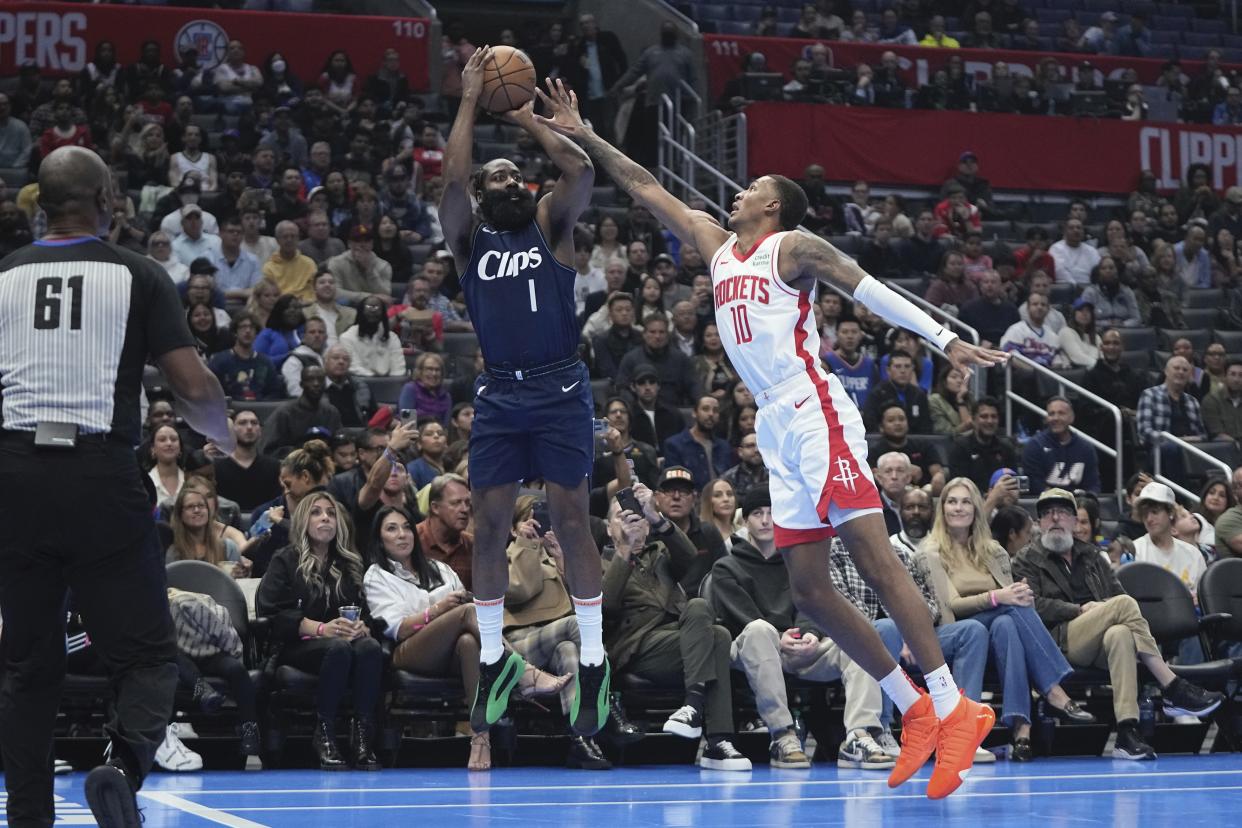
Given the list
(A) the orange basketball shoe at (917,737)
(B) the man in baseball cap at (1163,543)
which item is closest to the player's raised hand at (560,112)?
(A) the orange basketball shoe at (917,737)

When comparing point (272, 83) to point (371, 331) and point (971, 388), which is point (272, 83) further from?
A: point (971, 388)

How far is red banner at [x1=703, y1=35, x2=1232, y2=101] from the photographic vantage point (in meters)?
20.7

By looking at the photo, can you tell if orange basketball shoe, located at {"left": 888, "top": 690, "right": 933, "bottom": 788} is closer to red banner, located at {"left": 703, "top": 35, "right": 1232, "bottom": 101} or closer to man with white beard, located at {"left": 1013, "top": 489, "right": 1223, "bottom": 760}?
man with white beard, located at {"left": 1013, "top": 489, "right": 1223, "bottom": 760}

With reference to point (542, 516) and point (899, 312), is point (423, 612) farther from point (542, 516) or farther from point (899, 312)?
point (899, 312)

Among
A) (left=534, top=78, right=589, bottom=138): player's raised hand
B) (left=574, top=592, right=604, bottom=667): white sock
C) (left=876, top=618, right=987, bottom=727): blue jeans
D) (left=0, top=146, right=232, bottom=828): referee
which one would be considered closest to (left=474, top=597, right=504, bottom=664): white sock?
(left=574, top=592, right=604, bottom=667): white sock

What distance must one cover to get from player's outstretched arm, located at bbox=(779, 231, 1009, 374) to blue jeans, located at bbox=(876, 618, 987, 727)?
12.1 feet

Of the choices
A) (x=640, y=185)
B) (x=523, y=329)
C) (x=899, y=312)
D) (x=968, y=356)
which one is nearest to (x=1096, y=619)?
(x=968, y=356)

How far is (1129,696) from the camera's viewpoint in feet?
33.7

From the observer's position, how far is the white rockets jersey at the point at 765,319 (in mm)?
6930

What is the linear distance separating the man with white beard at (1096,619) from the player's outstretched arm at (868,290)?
431cm

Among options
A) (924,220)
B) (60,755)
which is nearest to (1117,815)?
(60,755)

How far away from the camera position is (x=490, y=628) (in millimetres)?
7570

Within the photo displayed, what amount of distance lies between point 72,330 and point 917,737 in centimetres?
390

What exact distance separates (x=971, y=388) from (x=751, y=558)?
19.8 feet
